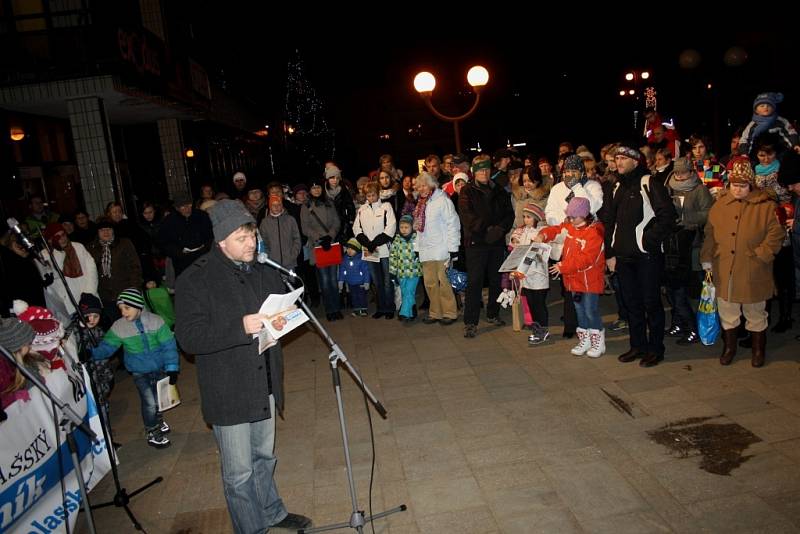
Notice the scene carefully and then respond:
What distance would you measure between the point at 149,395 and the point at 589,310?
462 centimetres

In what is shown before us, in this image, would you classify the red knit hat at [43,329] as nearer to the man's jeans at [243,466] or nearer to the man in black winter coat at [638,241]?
the man's jeans at [243,466]

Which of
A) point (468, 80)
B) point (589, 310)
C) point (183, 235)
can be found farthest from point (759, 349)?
point (468, 80)

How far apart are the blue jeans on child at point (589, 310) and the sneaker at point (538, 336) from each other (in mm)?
675

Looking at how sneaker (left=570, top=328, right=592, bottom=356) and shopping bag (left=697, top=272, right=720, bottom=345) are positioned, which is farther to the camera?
sneaker (left=570, top=328, right=592, bottom=356)

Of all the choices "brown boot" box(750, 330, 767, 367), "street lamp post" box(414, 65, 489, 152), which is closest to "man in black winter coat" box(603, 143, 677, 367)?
"brown boot" box(750, 330, 767, 367)

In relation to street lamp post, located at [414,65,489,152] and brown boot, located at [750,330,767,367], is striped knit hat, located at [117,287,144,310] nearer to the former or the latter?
brown boot, located at [750,330,767,367]

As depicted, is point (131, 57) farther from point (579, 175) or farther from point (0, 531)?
point (0, 531)

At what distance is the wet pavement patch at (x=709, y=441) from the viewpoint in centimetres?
429

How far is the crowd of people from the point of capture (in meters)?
3.52

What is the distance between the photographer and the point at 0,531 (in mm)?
3516

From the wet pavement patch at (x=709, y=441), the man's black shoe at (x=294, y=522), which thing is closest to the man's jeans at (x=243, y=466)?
the man's black shoe at (x=294, y=522)

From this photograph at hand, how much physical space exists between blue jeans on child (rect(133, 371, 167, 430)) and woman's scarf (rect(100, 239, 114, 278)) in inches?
122

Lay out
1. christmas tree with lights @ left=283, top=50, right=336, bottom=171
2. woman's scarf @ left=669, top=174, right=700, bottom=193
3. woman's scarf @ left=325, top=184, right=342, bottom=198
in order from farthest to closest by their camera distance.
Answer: christmas tree with lights @ left=283, top=50, right=336, bottom=171
woman's scarf @ left=325, top=184, right=342, bottom=198
woman's scarf @ left=669, top=174, right=700, bottom=193

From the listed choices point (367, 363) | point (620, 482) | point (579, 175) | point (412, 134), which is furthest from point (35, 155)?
point (412, 134)
